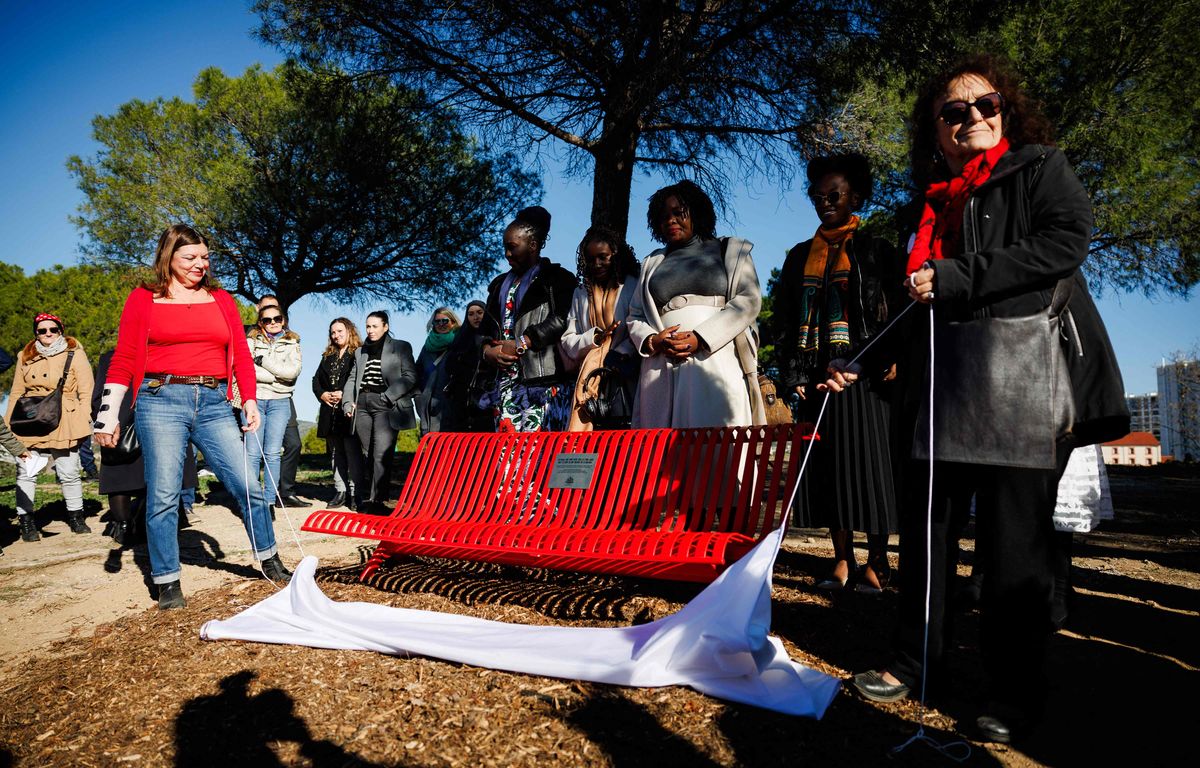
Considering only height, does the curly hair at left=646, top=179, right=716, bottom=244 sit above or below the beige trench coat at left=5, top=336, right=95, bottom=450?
above

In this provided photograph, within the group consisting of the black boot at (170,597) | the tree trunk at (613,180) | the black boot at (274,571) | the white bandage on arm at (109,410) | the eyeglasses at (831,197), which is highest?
the tree trunk at (613,180)

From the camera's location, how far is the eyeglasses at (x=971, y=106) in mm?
2242

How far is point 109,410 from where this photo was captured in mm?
3652

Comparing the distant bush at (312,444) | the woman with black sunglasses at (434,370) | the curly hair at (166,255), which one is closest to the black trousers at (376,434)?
the woman with black sunglasses at (434,370)

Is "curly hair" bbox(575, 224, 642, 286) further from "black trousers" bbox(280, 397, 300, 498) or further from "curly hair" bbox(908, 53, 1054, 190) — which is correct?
"black trousers" bbox(280, 397, 300, 498)

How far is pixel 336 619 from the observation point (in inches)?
116

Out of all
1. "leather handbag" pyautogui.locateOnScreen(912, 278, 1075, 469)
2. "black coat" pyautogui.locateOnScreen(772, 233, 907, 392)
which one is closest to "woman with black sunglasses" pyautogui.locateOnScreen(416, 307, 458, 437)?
"black coat" pyautogui.locateOnScreen(772, 233, 907, 392)

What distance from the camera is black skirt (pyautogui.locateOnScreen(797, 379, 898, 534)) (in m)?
3.43

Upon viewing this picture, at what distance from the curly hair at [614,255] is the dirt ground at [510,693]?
6.36 ft

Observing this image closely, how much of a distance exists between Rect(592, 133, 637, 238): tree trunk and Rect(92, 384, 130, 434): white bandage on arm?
4.38 metres

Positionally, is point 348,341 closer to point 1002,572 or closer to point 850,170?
point 850,170

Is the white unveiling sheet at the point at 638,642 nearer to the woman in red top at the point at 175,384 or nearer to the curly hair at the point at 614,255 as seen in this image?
the woman in red top at the point at 175,384

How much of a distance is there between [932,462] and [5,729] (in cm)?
297

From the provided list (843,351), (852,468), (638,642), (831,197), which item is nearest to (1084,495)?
(852,468)
